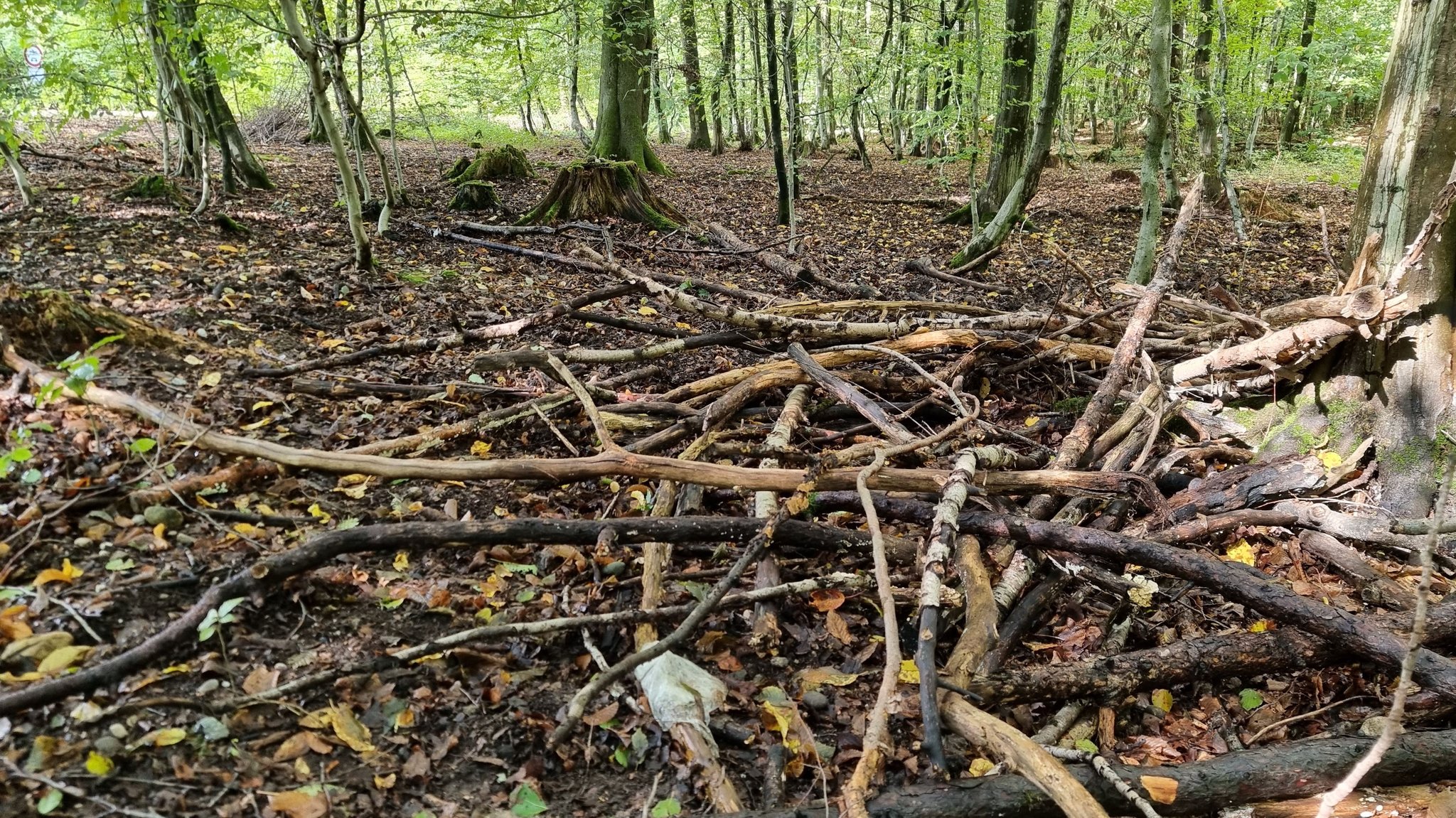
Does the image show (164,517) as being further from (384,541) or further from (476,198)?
(476,198)

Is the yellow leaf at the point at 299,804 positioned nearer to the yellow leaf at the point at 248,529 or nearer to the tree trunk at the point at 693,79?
the yellow leaf at the point at 248,529

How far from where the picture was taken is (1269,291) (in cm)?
869

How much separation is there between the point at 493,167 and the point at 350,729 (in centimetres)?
1179

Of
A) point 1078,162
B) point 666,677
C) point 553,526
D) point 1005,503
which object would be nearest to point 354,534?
point 553,526

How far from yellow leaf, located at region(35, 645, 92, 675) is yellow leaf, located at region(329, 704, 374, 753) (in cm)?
77

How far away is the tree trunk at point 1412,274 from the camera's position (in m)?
3.31

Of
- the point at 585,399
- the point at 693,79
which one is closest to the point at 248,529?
the point at 585,399

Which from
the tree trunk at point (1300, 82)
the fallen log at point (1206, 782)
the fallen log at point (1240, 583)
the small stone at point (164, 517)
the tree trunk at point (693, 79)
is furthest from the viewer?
the tree trunk at point (1300, 82)

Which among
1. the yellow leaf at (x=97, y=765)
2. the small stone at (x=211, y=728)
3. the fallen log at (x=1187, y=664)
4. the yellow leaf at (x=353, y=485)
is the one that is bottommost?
the fallen log at (x=1187, y=664)

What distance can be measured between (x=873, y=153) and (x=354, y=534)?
24.4m

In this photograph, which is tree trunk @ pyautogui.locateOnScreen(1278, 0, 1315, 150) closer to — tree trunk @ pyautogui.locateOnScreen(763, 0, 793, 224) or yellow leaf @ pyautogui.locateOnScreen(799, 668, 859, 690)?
tree trunk @ pyautogui.locateOnScreen(763, 0, 793, 224)

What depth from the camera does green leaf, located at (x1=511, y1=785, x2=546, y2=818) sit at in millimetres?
2180

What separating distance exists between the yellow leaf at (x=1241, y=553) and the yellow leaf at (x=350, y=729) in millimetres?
3579

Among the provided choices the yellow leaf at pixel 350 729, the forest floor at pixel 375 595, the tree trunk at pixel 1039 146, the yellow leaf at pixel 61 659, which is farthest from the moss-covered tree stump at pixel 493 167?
the yellow leaf at pixel 350 729
